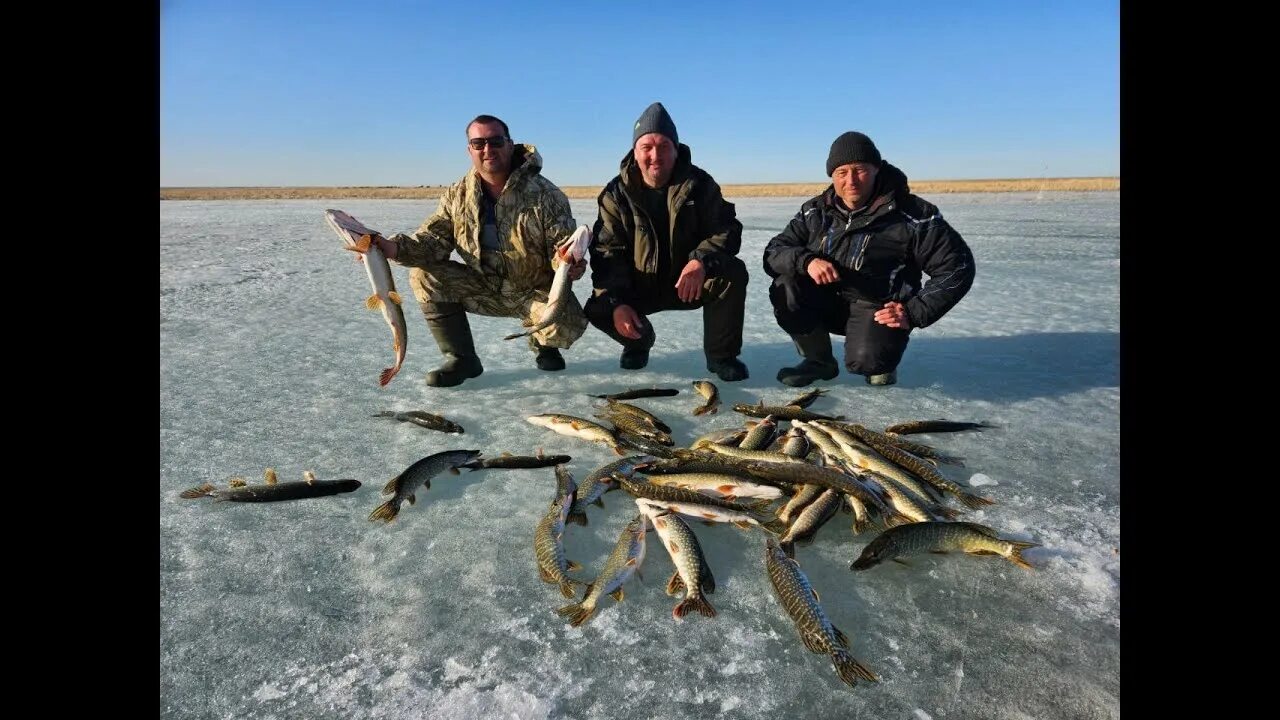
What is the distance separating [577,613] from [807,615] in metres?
0.80

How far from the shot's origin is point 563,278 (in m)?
4.78

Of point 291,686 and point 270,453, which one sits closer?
point 291,686

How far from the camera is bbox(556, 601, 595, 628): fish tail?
91.1 inches

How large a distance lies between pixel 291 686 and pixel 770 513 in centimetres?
197

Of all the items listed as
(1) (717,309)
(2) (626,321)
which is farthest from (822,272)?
(2) (626,321)

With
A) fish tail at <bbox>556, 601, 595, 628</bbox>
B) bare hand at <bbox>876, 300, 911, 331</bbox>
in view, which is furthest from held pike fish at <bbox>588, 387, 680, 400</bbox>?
fish tail at <bbox>556, 601, 595, 628</bbox>

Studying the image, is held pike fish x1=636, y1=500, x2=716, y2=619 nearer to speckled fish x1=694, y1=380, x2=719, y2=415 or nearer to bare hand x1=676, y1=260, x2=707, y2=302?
speckled fish x1=694, y1=380, x2=719, y2=415

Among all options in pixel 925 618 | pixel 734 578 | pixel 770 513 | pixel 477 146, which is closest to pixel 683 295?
pixel 477 146

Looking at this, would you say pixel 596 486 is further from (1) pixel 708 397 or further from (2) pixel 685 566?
(1) pixel 708 397

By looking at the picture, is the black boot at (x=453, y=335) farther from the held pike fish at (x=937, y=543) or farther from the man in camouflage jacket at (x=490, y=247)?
the held pike fish at (x=937, y=543)

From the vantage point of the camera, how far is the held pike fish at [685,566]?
7.79ft
